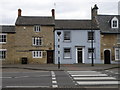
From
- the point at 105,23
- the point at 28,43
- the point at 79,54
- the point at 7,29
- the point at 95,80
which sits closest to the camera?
the point at 95,80

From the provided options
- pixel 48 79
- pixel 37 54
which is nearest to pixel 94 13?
pixel 37 54

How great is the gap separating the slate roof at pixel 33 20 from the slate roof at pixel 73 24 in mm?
1364

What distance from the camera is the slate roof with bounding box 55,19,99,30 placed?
121ft

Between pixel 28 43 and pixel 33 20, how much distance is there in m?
4.26

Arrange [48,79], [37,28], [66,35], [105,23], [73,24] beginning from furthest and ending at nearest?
[105,23]
[73,24]
[37,28]
[66,35]
[48,79]

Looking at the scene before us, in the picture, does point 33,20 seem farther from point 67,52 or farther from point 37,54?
point 67,52

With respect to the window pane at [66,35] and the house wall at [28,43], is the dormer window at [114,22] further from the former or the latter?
the house wall at [28,43]

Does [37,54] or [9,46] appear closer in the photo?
[37,54]

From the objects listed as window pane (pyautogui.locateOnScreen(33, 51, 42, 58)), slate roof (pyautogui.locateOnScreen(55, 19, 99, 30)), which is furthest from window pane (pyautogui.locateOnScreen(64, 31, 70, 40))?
window pane (pyautogui.locateOnScreen(33, 51, 42, 58))

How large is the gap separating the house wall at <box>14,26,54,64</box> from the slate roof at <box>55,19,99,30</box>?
2315 millimetres

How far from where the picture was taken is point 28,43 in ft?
121

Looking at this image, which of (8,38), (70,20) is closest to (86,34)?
(70,20)

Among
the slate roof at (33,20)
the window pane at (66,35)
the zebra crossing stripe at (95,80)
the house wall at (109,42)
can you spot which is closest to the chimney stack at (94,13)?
the house wall at (109,42)

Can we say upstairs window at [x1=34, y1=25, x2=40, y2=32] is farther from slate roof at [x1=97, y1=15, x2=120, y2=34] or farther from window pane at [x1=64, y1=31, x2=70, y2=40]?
slate roof at [x1=97, y1=15, x2=120, y2=34]
